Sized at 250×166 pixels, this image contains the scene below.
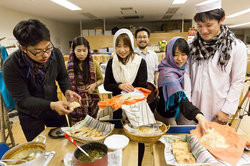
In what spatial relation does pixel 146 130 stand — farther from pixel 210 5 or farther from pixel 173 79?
pixel 210 5

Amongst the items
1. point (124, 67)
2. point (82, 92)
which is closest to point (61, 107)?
point (124, 67)

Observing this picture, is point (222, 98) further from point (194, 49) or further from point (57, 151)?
point (57, 151)

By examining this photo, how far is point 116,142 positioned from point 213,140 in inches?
23.5

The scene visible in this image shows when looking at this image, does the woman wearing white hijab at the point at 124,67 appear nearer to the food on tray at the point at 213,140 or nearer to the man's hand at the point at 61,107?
the man's hand at the point at 61,107

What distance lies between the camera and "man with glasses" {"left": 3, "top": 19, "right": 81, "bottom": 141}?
1.07m

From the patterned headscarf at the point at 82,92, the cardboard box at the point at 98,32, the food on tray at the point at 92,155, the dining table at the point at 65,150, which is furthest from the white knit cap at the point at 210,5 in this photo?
the cardboard box at the point at 98,32

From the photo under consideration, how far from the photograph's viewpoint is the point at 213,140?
961 millimetres

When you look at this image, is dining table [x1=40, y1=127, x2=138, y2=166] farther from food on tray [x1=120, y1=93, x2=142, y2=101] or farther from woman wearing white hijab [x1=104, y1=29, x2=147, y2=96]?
woman wearing white hijab [x1=104, y1=29, x2=147, y2=96]

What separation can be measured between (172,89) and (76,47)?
1.37 m

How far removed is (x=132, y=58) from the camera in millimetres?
1667

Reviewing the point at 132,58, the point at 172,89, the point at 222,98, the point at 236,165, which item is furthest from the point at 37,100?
the point at 222,98

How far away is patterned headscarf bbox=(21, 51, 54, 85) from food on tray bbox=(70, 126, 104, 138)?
0.57 metres

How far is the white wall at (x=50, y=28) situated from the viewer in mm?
4973

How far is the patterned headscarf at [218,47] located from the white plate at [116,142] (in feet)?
2.98
